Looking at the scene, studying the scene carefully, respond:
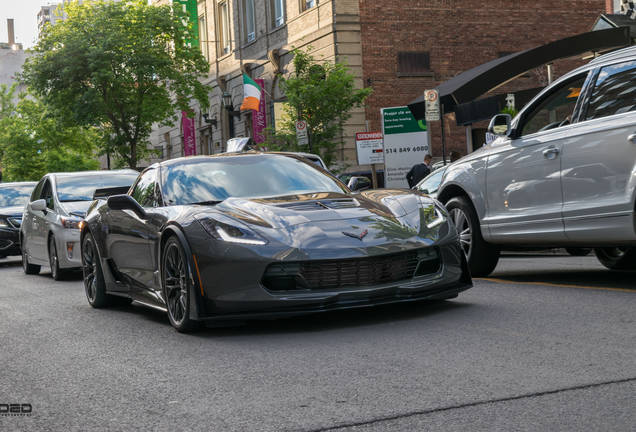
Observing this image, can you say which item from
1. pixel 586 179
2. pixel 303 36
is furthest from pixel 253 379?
pixel 303 36

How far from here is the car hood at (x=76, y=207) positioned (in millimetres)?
12219

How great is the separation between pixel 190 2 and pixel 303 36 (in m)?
13.4

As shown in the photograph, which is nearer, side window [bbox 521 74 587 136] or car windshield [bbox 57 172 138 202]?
side window [bbox 521 74 587 136]

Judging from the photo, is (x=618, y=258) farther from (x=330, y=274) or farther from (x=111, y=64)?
(x=111, y=64)

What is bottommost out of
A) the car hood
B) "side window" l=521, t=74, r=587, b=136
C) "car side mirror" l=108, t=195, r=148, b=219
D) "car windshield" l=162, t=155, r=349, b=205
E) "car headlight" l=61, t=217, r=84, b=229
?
"car headlight" l=61, t=217, r=84, b=229

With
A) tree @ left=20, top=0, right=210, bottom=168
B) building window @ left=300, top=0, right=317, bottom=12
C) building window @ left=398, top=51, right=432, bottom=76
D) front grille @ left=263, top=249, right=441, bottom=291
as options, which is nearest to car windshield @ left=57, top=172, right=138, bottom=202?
front grille @ left=263, top=249, right=441, bottom=291

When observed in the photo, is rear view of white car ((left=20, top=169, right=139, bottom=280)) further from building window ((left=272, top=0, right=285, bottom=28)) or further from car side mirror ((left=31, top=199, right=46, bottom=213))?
building window ((left=272, top=0, right=285, bottom=28))

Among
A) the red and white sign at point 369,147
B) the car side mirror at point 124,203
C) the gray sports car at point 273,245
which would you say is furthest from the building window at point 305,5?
the car side mirror at point 124,203

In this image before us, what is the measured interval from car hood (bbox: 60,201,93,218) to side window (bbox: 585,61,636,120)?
25.6 feet

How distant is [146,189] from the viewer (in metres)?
7.27

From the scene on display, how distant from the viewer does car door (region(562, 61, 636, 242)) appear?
20.9ft

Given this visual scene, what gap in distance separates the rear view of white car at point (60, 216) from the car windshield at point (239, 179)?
535cm

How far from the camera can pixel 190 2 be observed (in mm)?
42219

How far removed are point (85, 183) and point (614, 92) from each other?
890 cm
